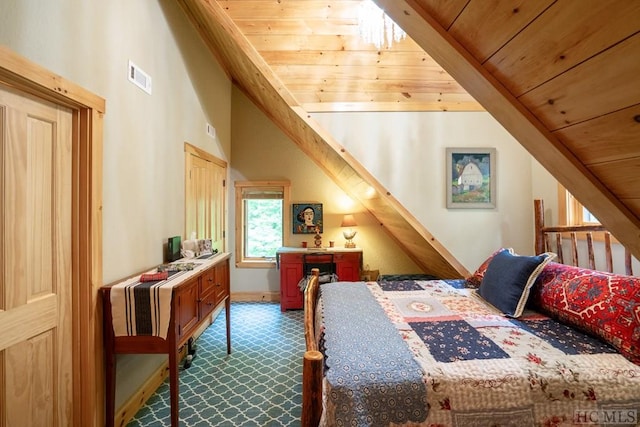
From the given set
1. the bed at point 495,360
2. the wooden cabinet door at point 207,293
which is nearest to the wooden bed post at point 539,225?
the bed at point 495,360

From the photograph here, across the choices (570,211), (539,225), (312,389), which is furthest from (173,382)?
(570,211)

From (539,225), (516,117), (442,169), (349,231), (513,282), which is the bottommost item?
(513,282)

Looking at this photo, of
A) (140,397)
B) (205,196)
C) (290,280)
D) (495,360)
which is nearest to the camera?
(495,360)

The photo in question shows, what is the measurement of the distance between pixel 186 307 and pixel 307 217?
9.29 feet

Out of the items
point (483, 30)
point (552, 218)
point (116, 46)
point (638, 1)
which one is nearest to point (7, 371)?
point (116, 46)

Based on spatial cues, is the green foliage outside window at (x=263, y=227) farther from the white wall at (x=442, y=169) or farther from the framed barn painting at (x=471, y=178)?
the framed barn painting at (x=471, y=178)

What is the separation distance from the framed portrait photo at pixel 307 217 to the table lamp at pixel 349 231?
16.0 inches

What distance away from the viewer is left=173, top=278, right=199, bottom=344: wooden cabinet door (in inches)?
70.6

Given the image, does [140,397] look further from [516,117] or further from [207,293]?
[516,117]

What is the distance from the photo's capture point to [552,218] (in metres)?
2.79

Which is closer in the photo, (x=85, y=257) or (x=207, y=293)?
(x=85, y=257)

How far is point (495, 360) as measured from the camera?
4.27ft

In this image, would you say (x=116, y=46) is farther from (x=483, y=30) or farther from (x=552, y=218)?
(x=552, y=218)

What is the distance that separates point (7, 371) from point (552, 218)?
3941 millimetres
